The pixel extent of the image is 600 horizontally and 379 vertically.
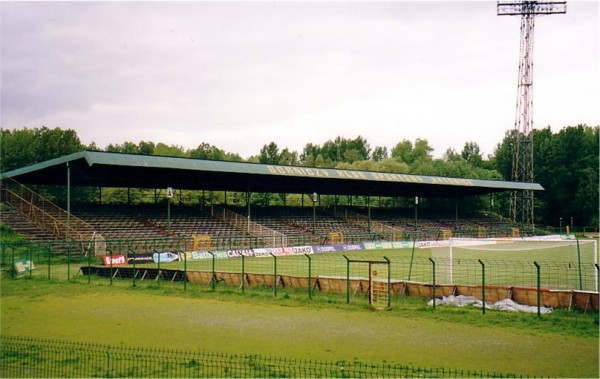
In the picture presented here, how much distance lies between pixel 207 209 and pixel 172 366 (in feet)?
154

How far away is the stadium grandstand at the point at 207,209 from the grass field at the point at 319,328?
750 inches

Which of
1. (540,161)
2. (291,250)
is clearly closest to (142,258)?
(291,250)

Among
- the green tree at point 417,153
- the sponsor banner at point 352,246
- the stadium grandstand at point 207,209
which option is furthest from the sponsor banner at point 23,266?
the green tree at point 417,153

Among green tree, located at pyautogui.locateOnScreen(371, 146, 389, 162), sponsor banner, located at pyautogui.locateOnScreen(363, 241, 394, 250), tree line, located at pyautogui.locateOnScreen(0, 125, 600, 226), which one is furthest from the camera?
green tree, located at pyautogui.locateOnScreen(371, 146, 389, 162)

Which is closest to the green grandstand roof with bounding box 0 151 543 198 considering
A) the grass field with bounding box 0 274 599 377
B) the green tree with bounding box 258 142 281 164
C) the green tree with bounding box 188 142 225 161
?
the grass field with bounding box 0 274 599 377

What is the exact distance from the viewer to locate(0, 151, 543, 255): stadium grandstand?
4281 centimetres

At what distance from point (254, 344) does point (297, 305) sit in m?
6.47

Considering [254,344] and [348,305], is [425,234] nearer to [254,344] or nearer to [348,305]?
[348,305]

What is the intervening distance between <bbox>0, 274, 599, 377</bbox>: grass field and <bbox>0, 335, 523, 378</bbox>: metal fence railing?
0.86 m

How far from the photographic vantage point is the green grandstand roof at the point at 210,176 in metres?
41.3

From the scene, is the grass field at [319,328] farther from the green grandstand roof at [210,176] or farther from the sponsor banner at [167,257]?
the green grandstand roof at [210,176]

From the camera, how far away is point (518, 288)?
20.2 meters

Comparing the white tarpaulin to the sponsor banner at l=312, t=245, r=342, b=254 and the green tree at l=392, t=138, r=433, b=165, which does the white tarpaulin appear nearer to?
the sponsor banner at l=312, t=245, r=342, b=254

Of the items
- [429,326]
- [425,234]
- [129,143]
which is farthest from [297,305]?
[129,143]
